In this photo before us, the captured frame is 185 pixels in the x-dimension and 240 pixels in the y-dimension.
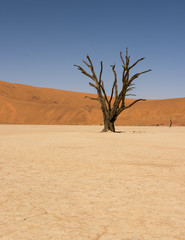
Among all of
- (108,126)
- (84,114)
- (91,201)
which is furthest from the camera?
(84,114)

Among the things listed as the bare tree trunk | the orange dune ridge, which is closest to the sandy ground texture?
the bare tree trunk

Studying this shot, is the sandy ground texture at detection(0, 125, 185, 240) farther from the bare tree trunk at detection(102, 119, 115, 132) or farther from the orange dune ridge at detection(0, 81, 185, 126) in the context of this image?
the orange dune ridge at detection(0, 81, 185, 126)

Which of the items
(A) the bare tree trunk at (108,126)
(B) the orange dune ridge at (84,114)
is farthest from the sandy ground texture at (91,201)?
(B) the orange dune ridge at (84,114)

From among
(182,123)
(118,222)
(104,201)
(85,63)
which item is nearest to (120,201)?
(104,201)

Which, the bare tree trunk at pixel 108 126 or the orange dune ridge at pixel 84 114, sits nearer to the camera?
the bare tree trunk at pixel 108 126

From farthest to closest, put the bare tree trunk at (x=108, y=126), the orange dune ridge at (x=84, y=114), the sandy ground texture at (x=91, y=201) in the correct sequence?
the orange dune ridge at (x=84, y=114), the bare tree trunk at (x=108, y=126), the sandy ground texture at (x=91, y=201)

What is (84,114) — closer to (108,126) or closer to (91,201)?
(108,126)

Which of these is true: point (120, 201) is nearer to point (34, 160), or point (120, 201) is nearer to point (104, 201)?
point (104, 201)

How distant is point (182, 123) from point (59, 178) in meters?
36.5

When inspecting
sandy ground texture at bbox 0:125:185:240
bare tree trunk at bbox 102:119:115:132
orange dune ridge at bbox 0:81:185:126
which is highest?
A: orange dune ridge at bbox 0:81:185:126

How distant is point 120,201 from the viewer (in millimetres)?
3920

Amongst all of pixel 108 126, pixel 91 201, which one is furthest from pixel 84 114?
pixel 91 201

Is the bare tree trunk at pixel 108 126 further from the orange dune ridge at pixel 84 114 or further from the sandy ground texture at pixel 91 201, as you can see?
the orange dune ridge at pixel 84 114

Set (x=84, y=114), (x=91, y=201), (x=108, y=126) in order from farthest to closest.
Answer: (x=84, y=114), (x=108, y=126), (x=91, y=201)
